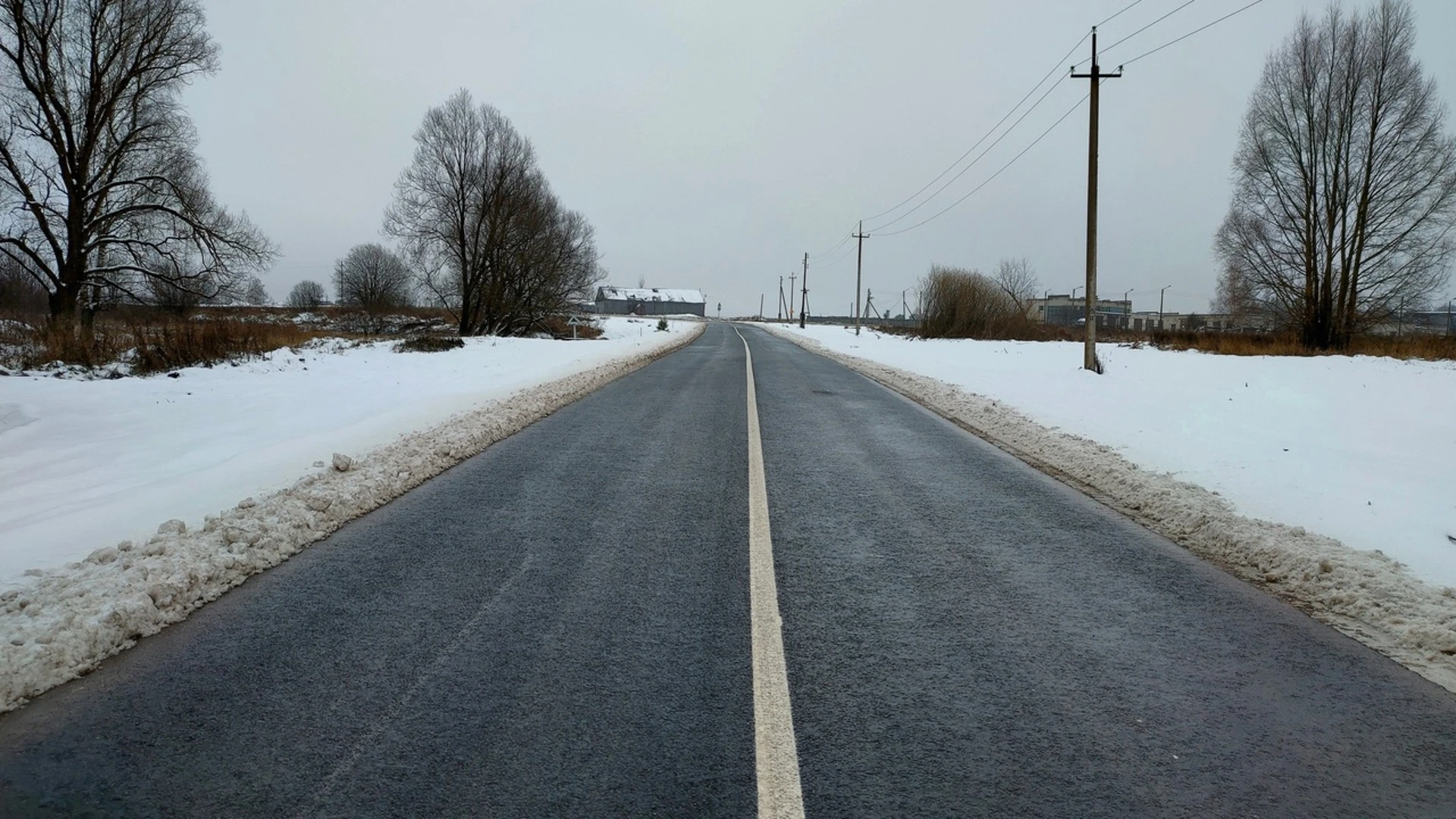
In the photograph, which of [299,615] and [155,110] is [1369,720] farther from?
[155,110]

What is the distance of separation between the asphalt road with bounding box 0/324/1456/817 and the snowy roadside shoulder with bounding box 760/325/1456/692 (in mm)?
264

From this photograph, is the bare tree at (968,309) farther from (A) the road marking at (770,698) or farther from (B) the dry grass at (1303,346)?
(A) the road marking at (770,698)

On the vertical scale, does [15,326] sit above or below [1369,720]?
Answer: above

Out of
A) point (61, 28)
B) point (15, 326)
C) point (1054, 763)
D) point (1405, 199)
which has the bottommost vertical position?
point (1054, 763)

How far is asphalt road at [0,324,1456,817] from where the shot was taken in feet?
8.70

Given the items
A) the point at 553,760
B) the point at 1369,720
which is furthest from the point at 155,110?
the point at 1369,720

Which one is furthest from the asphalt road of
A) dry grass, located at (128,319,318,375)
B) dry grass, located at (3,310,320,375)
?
dry grass, located at (3,310,320,375)

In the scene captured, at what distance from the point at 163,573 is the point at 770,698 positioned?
139 inches

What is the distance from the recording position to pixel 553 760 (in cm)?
279

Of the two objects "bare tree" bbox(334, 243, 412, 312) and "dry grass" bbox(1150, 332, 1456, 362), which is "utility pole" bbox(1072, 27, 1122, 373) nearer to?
"dry grass" bbox(1150, 332, 1456, 362)

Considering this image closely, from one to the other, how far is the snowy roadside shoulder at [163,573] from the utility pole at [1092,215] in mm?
17857

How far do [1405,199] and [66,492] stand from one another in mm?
35754

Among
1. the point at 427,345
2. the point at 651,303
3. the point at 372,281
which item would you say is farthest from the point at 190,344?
the point at 651,303

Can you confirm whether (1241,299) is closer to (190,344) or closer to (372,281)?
(190,344)
